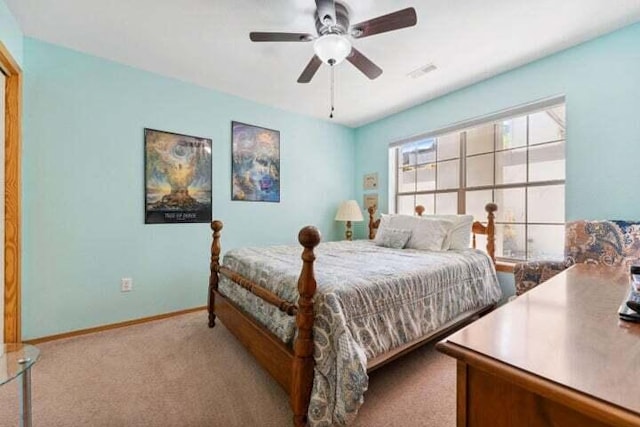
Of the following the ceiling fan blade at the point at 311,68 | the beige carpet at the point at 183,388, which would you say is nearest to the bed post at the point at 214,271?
the beige carpet at the point at 183,388

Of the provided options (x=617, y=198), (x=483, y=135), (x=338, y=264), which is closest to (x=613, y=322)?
(x=338, y=264)

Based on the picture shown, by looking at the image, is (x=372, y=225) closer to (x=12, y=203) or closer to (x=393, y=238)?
(x=393, y=238)

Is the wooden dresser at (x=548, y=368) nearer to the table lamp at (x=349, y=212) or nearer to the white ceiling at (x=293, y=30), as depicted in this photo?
the white ceiling at (x=293, y=30)

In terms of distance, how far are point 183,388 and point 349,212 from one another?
9.53 feet

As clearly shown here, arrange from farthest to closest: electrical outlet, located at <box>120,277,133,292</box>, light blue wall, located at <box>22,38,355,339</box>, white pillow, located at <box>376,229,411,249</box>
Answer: white pillow, located at <box>376,229,411,249</box>
electrical outlet, located at <box>120,277,133,292</box>
light blue wall, located at <box>22,38,355,339</box>

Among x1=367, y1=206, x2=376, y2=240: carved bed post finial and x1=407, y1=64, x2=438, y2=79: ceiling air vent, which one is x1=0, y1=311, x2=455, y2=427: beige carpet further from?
x1=407, y1=64, x2=438, y2=79: ceiling air vent

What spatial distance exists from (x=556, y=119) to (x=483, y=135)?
0.67m

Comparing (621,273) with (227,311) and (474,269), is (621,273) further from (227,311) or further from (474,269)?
(227,311)

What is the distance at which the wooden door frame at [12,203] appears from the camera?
7.14ft

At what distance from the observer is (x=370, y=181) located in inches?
176

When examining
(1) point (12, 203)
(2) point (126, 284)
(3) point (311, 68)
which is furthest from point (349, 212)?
(1) point (12, 203)

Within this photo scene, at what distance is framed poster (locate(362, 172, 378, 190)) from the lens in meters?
4.38

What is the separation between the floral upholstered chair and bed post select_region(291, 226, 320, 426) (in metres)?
1.72

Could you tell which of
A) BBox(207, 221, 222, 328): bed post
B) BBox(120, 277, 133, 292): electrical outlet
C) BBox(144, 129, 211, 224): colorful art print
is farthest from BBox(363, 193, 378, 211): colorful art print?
BBox(120, 277, 133, 292): electrical outlet
